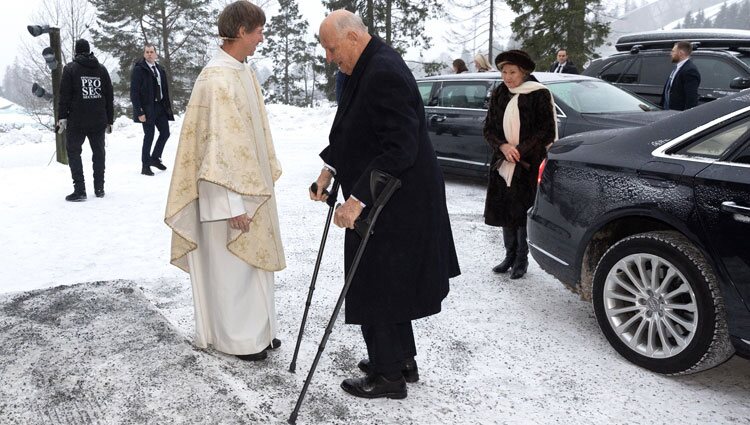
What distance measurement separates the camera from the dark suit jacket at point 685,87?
27.0ft

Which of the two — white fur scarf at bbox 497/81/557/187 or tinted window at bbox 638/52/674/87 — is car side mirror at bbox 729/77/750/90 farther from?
white fur scarf at bbox 497/81/557/187

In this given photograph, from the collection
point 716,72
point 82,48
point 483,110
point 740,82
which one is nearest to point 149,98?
point 82,48

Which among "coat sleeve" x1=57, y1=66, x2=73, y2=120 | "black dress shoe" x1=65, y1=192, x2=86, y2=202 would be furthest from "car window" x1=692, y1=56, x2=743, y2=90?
"black dress shoe" x1=65, y1=192, x2=86, y2=202

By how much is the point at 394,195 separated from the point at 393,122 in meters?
0.37

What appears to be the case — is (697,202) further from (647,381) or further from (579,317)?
(579,317)

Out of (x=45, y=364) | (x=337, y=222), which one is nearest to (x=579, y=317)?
(x=337, y=222)

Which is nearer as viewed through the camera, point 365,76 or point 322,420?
point 365,76

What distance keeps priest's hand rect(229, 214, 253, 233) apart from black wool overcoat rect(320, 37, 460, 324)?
58cm

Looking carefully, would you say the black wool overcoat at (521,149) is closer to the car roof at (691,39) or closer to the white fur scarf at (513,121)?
the white fur scarf at (513,121)

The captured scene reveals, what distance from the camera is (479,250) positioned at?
5.82 metres

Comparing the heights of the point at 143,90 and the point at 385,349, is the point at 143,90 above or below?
above

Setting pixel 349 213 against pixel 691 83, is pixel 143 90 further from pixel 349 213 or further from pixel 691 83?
pixel 691 83

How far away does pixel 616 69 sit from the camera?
35.2 feet

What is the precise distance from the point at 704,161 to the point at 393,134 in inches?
68.6
